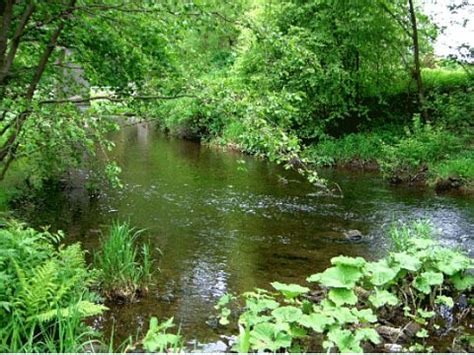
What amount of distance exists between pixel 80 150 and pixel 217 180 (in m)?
6.24

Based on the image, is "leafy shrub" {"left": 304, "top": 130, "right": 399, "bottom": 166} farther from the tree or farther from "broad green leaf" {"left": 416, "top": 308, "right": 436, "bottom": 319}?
"broad green leaf" {"left": 416, "top": 308, "right": 436, "bottom": 319}

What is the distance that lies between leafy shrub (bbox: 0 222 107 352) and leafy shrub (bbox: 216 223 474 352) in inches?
64.0

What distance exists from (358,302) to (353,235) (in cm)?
405

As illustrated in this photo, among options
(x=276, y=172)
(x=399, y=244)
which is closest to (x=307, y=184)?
(x=276, y=172)

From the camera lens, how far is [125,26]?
6477 millimetres

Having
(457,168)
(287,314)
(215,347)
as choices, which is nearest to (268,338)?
(287,314)

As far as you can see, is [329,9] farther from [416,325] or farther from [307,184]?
[416,325]

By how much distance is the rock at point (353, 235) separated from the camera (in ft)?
32.4

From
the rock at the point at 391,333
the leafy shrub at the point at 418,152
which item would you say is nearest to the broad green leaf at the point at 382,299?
the rock at the point at 391,333

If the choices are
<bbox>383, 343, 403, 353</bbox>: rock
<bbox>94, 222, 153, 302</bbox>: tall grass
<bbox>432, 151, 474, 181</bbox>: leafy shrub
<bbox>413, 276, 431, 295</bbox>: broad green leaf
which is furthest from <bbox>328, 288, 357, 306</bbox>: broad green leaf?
<bbox>432, 151, 474, 181</bbox>: leafy shrub

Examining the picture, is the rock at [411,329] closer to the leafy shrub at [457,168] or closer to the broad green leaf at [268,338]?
the broad green leaf at [268,338]

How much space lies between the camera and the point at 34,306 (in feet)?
14.7

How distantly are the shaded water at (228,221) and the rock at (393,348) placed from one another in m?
1.97

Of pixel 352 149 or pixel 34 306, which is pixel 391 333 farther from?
pixel 352 149
